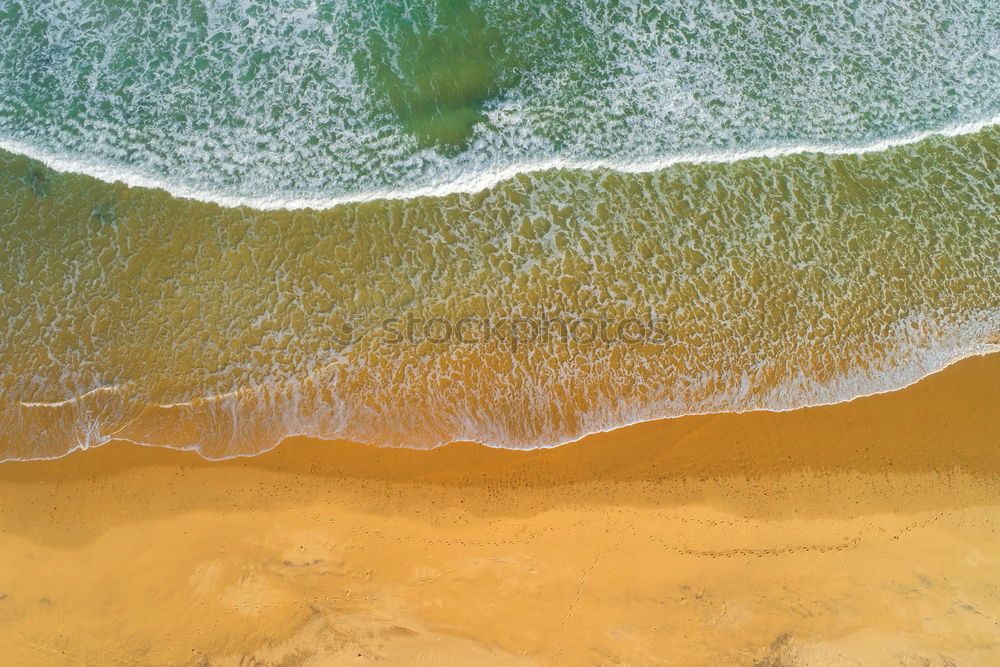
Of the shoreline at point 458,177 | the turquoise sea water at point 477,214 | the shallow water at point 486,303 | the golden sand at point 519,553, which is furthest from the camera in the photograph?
the shoreline at point 458,177

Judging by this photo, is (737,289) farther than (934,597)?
Yes

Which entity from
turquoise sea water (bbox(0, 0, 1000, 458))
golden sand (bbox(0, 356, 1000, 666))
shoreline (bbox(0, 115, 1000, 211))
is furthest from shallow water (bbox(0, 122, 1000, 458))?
golden sand (bbox(0, 356, 1000, 666))

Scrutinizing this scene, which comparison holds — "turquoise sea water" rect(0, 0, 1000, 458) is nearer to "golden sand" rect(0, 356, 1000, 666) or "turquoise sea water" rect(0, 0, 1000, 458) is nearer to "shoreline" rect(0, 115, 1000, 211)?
"shoreline" rect(0, 115, 1000, 211)

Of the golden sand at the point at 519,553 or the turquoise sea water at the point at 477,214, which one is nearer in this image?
the golden sand at the point at 519,553

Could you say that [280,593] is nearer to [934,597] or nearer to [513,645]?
[513,645]

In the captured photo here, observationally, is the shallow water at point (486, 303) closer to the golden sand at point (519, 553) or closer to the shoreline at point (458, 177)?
the shoreline at point (458, 177)

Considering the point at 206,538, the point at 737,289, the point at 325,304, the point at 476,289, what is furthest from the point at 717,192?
the point at 206,538

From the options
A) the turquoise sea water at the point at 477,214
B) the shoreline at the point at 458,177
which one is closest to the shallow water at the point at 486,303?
the turquoise sea water at the point at 477,214
